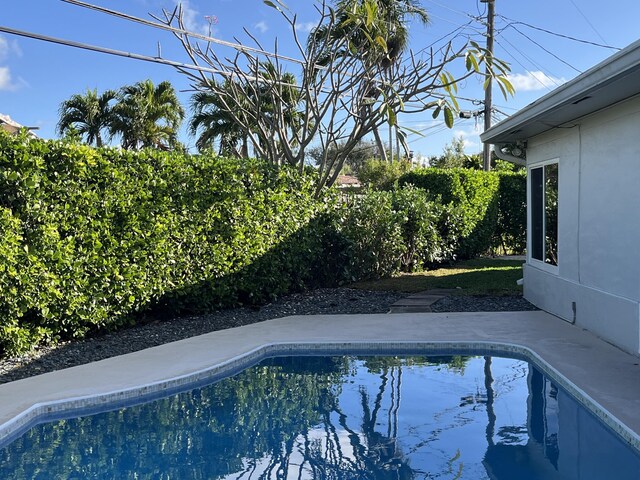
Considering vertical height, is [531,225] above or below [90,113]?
below

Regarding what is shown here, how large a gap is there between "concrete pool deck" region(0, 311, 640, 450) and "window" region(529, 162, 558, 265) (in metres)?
1.07

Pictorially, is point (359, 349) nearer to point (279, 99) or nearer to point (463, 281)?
point (463, 281)

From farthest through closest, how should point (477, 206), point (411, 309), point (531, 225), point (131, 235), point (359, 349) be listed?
point (477, 206) < point (531, 225) < point (411, 309) < point (131, 235) < point (359, 349)

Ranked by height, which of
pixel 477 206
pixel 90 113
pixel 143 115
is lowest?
pixel 477 206

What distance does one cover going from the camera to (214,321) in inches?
380

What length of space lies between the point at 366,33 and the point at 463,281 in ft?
19.2

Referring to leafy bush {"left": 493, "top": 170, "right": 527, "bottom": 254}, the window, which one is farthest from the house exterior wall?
leafy bush {"left": 493, "top": 170, "right": 527, "bottom": 254}

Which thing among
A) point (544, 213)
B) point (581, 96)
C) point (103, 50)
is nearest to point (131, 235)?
point (103, 50)

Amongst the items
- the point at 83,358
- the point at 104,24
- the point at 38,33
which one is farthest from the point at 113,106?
the point at 83,358

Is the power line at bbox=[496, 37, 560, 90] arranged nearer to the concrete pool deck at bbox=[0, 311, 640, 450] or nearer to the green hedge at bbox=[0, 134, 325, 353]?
the green hedge at bbox=[0, 134, 325, 353]

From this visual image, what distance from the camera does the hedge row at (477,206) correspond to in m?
16.5

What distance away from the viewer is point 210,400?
6504mm

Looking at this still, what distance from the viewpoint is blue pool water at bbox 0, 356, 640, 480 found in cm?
488

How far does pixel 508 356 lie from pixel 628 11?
15916 millimetres
